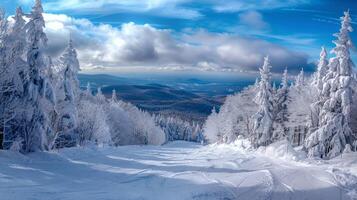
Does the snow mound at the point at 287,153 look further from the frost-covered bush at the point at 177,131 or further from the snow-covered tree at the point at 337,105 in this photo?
the frost-covered bush at the point at 177,131

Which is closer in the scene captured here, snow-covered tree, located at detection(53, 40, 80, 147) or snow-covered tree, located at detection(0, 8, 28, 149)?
snow-covered tree, located at detection(0, 8, 28, 149)

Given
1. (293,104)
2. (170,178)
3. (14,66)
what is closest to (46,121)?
(14,66)

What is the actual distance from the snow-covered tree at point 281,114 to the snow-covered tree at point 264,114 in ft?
13.3

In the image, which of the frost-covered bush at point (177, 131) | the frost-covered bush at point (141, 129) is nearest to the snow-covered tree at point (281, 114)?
the frost-covered bush at point (141, 129)

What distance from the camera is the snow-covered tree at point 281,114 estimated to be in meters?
55.3

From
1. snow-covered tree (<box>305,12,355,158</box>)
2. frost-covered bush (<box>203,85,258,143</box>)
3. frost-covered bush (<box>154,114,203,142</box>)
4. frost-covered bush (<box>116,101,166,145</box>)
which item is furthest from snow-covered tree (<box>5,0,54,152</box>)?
frost-covered bush (<box>154,114,203,142</box>)

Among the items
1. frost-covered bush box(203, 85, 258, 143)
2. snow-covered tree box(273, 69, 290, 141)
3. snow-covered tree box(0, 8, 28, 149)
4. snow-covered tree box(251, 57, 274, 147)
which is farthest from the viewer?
frost-covered bush box(203, 85, 258, 143)

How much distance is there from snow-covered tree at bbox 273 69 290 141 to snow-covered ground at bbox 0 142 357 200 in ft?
92.2

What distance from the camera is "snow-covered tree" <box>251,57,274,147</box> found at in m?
50.3

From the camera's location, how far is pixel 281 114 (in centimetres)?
5812

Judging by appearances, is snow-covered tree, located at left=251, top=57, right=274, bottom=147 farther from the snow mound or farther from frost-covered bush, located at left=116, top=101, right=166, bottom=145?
frost-covered bush, located at left=116, top=101, right=166, bottom=145

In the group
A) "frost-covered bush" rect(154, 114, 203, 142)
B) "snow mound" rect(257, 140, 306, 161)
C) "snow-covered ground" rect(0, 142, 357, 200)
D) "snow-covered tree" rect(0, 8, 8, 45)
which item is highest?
"snow-covered tree" rect(0, 8, 8, 45)

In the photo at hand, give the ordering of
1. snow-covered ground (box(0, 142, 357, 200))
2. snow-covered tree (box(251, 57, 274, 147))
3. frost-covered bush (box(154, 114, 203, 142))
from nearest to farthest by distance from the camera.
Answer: snow-covered ground (box(0, 142, 357, 200)) < snow-covered tree (box(251, 57, 274, 147)) < frost-covered bush (box(154, 114, 203, 142))

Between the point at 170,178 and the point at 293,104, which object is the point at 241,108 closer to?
the point at 293,104
